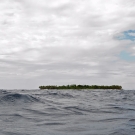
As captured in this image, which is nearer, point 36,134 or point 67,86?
point 36,134

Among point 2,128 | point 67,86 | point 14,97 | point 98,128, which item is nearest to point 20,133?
point 2,128

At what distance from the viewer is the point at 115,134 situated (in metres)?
6.23

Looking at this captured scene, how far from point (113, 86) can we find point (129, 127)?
2912 inches

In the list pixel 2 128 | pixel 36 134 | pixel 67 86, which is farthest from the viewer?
pixel 67 86

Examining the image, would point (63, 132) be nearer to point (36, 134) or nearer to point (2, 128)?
point (36, 134)

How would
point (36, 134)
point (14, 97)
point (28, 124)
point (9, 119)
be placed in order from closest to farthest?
point (36, 134) → point (28, 124) → point (9, 119) → point (14, 97)

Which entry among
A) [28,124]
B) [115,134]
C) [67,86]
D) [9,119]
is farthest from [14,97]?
[67,86]

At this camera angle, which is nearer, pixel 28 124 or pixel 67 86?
pixel 28 124

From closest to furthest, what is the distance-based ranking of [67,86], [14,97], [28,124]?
[28,124] < [14,97] < [67,86]

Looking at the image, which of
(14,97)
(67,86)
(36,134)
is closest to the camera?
(36,134)

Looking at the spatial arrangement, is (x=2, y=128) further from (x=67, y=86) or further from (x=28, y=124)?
(x=67, y=86)

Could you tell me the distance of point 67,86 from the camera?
7844 centimetres

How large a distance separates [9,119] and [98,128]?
11.7ft

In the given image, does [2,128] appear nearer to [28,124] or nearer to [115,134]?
[28,124]
